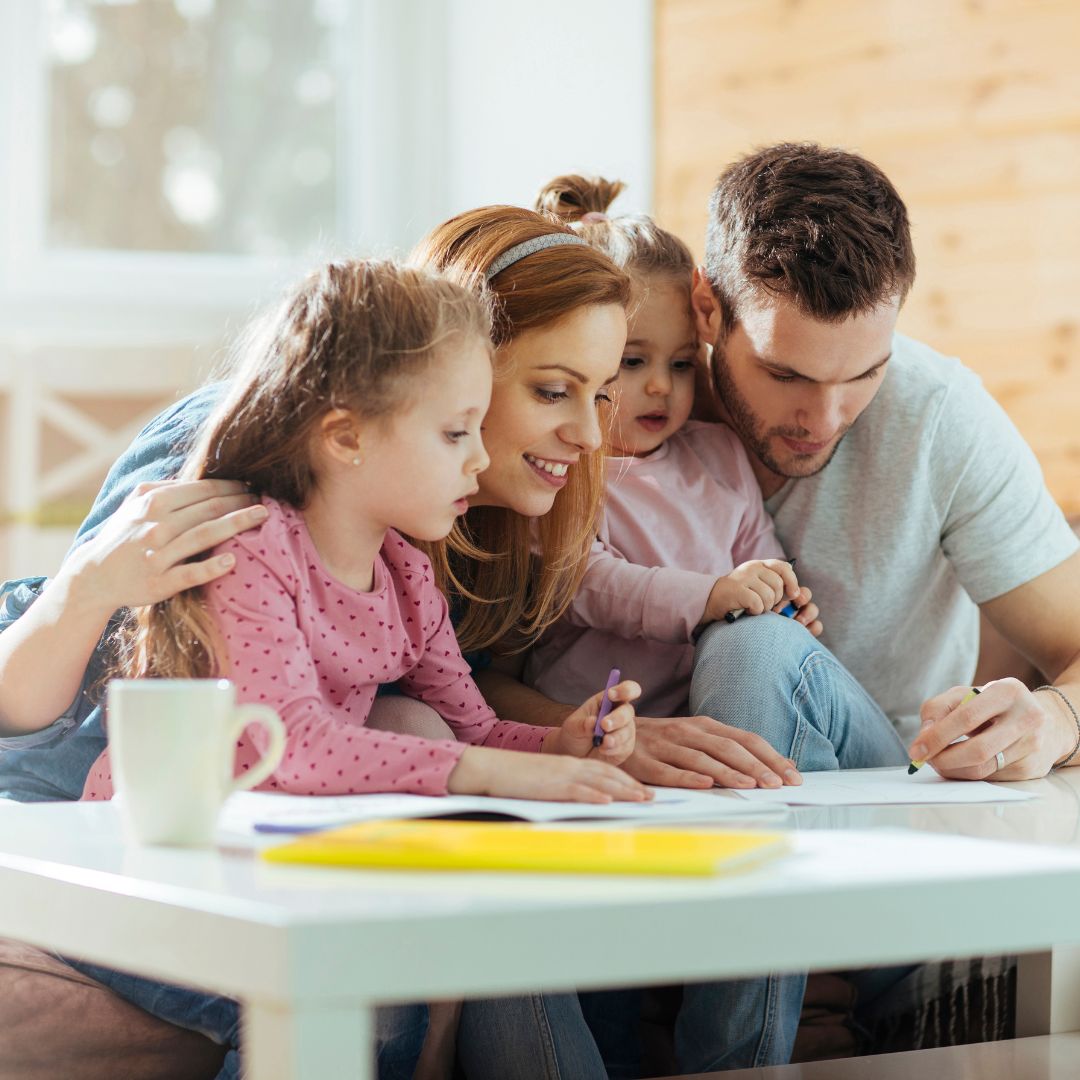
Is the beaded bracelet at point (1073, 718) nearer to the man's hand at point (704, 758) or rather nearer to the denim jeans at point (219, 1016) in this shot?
the man's hand at point (704, 758)

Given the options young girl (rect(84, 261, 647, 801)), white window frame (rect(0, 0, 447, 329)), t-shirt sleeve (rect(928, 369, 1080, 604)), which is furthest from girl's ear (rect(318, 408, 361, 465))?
white window frame (rect(0, 0, 447, 329))

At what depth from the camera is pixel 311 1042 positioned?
0.63 metres

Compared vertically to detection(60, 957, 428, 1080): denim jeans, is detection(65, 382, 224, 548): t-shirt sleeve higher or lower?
higher

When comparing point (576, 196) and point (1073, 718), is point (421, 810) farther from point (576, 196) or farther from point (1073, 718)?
point (576, 196)

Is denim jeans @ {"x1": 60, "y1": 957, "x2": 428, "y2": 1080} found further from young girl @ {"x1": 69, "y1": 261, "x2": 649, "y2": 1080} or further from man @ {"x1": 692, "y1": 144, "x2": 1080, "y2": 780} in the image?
man @ {"x1": 692, "y1": 144, "x2": 1080, "y2": 780}

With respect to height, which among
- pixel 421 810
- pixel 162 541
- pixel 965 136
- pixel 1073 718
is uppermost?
pixel 965 136

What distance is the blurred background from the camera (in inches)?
123

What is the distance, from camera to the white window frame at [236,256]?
3.67 meters

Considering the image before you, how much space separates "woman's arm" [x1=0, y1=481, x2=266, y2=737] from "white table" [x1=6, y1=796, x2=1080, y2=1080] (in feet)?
0.87

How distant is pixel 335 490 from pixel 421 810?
29 cm

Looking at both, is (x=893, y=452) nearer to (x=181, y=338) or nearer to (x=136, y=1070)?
(x=136, y=1070)

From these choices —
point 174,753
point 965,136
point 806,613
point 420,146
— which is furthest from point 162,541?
point 420,146

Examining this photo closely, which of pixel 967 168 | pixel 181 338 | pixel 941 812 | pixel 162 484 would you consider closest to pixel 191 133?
pixel 181 338

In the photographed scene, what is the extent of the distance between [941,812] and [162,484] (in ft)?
1.88
